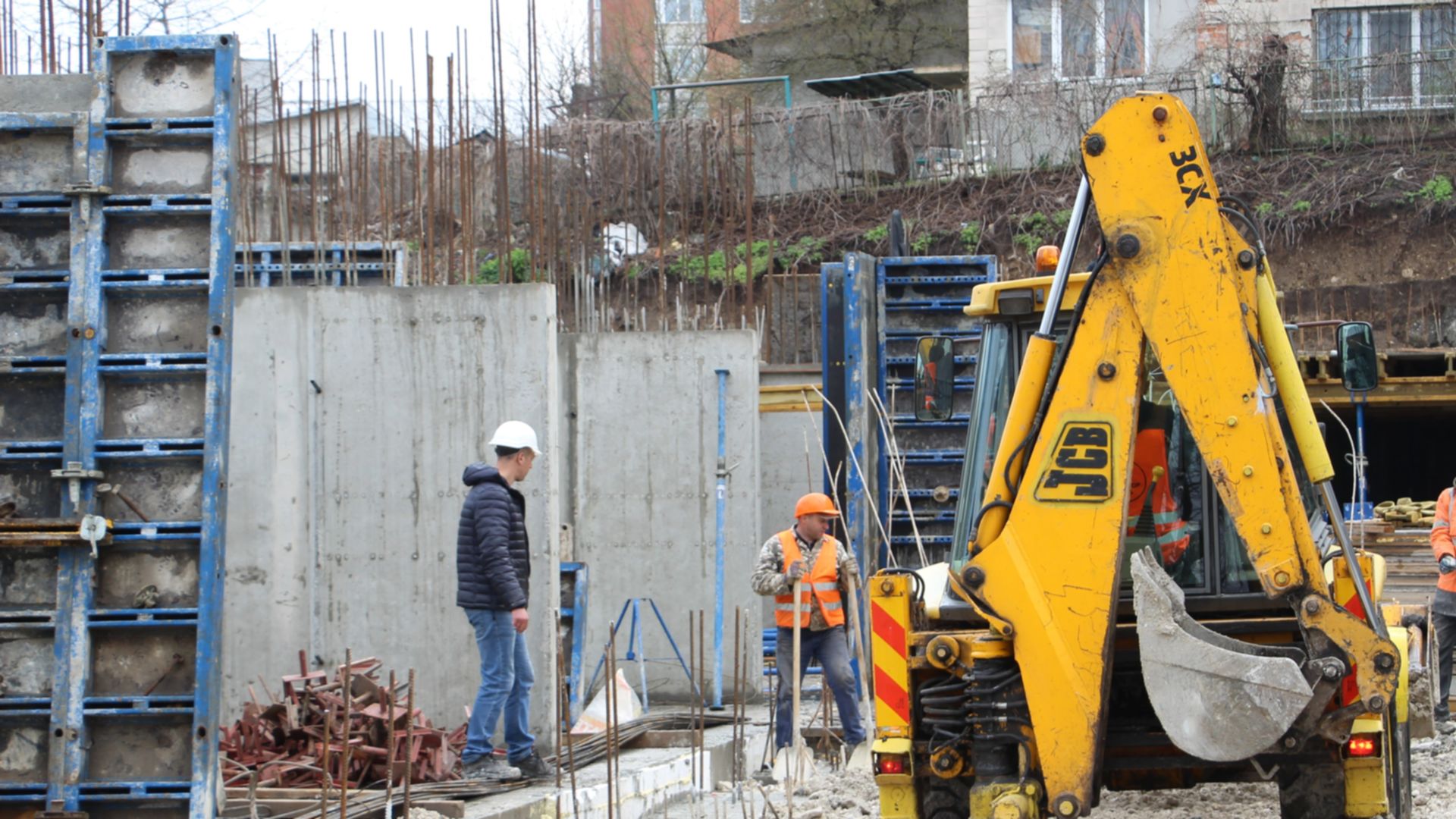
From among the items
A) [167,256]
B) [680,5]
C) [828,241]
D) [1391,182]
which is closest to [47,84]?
[167,256]

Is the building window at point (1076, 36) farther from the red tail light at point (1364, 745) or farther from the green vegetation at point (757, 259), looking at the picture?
the red tail light at point (1364, 745)

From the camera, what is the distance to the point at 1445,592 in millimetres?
11438

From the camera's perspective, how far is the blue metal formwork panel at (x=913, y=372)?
13.3m

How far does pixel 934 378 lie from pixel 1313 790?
263 centimetres

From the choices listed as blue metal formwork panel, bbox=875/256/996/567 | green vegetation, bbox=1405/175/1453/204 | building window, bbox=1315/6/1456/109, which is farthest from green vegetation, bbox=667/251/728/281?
blue metal formwork panel, bbox=875/256/996/567

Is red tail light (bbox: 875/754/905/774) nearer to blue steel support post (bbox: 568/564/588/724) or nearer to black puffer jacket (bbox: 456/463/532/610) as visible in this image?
black puffer jacket (bbox: 456/463/532/610)

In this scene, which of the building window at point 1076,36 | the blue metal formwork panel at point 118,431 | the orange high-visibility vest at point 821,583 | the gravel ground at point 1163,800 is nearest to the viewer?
the blue metal formwork panel at point 118,431

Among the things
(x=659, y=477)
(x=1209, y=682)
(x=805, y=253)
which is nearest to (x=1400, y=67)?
(x=805, y=253)

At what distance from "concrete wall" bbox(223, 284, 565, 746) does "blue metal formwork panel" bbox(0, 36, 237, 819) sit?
133 inches

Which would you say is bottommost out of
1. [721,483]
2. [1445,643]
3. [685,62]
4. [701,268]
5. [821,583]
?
[1445,643]

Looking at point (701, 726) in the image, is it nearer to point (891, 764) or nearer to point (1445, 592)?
point (891, 764)

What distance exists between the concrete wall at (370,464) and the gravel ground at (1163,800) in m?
1.71

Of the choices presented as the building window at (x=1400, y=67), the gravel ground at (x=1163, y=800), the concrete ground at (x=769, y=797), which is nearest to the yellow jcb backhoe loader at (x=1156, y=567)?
the concrete ground at (x=769, y=797)

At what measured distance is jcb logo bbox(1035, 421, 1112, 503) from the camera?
18.2 ft
